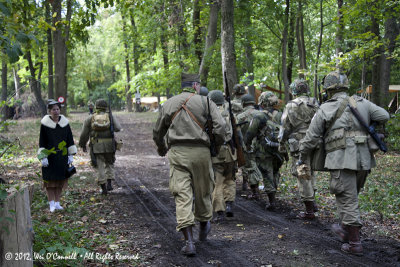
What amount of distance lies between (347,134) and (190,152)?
219cm

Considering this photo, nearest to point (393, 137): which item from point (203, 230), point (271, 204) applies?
point (271, 204)

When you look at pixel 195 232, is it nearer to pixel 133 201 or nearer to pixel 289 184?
pixel 133 201

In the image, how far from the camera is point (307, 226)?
273 inches

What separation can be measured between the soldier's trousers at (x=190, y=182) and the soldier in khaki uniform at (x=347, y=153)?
1708mm

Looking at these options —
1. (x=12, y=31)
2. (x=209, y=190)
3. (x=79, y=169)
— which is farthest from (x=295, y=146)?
(x=79, y=169)

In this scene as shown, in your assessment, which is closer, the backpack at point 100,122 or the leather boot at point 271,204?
the leather boot at point 271,204

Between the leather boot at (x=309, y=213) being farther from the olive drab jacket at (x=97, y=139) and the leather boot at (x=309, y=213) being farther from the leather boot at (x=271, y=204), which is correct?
the olive drab jacket at (x=97, y=139)

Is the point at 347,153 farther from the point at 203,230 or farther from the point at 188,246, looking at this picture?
the point at 188,246

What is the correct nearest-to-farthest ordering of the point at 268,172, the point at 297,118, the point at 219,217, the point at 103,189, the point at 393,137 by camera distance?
1. the point at 219,217
2. the point at 297,118
3. the point at 268,172
4. the point at 103,189
5. the point at 393,137

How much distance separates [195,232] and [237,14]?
13896 millimetres

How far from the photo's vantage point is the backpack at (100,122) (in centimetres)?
952

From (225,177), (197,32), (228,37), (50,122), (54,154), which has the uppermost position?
(197,32)

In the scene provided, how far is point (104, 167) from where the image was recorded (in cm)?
975

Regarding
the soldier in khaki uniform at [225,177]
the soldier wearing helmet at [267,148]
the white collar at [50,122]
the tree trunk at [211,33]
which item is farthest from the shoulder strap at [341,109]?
the tree trunk at [211,33]
